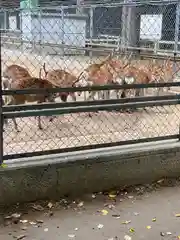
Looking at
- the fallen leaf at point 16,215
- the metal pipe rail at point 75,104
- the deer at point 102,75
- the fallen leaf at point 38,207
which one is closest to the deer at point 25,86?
the deer at point 102,75

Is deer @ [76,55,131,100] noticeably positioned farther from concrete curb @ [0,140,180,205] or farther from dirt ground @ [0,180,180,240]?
dirt ground @ [0,180,180,240]

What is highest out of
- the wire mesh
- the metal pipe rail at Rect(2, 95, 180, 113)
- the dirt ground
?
the metal pipe rail at Rect(2, 95, 180, 113)

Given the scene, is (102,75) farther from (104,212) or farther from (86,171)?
(104,212)

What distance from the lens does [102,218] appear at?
3533 mm

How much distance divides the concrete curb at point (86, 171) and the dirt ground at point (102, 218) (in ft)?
0.36

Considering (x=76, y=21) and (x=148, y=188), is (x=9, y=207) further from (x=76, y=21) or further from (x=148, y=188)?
(x=76, y=21)

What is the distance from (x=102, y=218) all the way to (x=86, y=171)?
1.83 feet

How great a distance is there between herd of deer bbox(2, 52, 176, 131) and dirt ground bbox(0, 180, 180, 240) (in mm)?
2787

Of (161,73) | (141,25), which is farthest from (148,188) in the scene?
(141,25)

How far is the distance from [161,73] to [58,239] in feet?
22.4

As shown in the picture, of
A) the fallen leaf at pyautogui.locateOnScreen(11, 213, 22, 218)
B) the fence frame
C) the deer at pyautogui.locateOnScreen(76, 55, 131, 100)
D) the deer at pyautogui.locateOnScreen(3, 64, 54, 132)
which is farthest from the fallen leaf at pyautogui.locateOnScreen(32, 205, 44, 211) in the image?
the deer at pyautogui.locateOnScreen(76, 55, 131, 100)

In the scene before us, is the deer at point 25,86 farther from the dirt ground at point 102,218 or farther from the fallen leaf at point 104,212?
the fallen leaf at point 104,212

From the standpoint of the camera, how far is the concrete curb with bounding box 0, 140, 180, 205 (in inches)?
142

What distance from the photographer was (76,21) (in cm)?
1498
